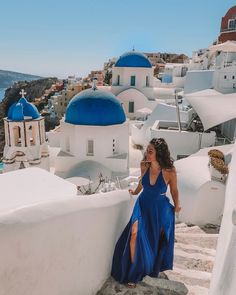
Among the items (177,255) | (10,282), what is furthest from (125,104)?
(10,282)

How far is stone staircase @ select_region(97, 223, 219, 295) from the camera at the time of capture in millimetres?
3064

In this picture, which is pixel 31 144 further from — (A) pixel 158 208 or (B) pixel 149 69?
(B) pixel 149 69

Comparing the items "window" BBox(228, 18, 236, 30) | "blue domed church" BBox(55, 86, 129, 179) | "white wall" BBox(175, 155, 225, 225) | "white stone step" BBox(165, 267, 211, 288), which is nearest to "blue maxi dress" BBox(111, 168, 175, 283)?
"white stone step" BBox(165, 267, 211, 288)

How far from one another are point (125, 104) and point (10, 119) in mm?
12987

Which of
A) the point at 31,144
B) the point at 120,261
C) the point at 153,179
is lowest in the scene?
the point at 31,144

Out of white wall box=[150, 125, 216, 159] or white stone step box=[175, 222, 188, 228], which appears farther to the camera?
white wall box=[150, 125, 216, 159]

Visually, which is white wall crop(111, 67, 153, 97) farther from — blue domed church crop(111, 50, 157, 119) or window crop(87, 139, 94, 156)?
window crop(87, 139, 94, 156)

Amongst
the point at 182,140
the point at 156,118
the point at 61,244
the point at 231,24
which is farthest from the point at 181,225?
the point at 231,24

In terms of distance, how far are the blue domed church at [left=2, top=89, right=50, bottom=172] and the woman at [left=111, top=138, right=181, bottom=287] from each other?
9654mm

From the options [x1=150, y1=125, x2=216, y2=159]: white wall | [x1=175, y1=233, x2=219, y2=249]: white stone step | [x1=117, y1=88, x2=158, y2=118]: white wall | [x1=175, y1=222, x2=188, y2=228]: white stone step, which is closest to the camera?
[x1=175, y1=233, x2=219, y2=249]: white stone step

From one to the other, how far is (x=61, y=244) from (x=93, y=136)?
9.66 m

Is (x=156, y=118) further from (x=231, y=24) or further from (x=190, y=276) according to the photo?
(x=231, y=24)

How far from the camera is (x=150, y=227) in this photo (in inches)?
122

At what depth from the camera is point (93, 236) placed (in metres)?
2.80
